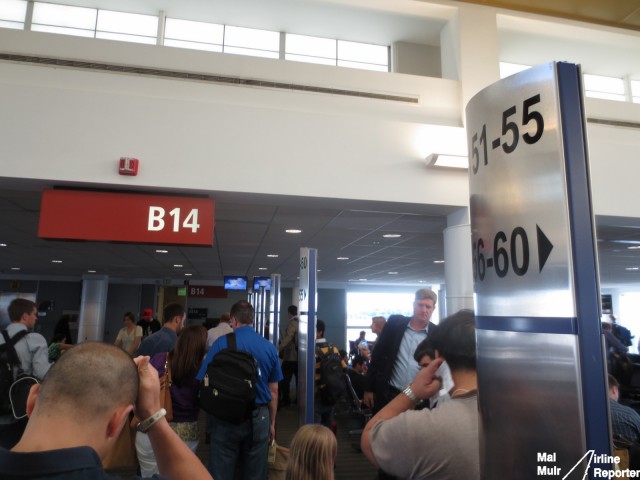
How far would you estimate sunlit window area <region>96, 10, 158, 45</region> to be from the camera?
4.70 metres

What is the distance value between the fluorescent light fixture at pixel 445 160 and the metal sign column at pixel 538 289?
8.95 ft

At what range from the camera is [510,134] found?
1187 millimetres

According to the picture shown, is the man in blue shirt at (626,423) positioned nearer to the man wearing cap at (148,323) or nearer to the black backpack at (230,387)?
the black backpack at (230,387)

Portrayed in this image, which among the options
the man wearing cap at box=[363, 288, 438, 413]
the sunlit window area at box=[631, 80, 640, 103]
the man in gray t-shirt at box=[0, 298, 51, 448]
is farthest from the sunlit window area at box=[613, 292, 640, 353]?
the man in gray t-shirt at box=[0, 298, 51, 448]

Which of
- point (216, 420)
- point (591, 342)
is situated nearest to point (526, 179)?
point (591, 342)

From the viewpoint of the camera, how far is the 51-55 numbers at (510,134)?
110 cm

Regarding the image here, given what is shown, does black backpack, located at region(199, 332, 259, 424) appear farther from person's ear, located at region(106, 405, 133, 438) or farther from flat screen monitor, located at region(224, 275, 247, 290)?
flat screen monitor, located at region(224, 275, 247, 290)

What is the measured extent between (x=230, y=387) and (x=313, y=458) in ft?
3.69

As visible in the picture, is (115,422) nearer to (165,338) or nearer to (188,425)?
(188,425)

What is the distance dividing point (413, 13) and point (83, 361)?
15.2ft

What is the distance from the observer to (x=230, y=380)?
309 cm

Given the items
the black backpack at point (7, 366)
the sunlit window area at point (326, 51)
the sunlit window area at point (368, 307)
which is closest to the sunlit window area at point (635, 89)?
the sunlit window area at point (326, 51)

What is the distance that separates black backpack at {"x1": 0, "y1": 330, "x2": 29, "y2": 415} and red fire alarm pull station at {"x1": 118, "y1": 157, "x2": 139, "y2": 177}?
143cm

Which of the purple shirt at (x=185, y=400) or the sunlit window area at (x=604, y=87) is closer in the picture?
the purple shirt at (x=185, y=400)
